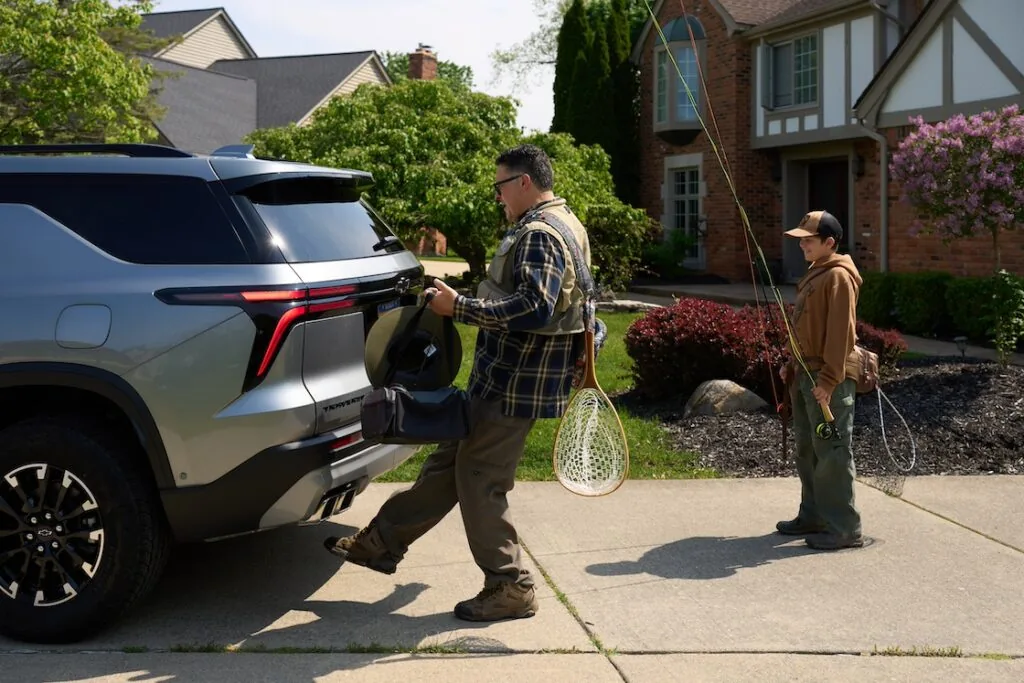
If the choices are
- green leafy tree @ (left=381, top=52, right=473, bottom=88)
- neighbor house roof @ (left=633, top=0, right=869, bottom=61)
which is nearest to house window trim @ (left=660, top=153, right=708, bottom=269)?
neighbor house roof @ (left=633, top=0, right=869, bottom=61)

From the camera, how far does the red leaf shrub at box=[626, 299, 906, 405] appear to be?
31.7 ft

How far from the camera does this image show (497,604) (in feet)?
15.7

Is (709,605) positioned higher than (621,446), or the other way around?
(621,446)

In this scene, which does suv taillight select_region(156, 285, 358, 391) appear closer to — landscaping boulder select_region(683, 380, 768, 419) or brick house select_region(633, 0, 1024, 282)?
landscaping boulder select_region(683, 380, 768, 419)

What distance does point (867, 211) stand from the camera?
2141 centimetres

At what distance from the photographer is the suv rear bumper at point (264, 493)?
4449 mm

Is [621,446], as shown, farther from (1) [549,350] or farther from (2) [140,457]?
(2) [140,457]

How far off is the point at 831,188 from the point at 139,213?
815 inches

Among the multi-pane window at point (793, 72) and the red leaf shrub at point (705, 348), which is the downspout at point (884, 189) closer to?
the multi-pane window at point (793, 72)

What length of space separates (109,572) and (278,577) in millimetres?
1076

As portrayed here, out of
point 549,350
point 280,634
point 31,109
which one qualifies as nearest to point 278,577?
point 280,634

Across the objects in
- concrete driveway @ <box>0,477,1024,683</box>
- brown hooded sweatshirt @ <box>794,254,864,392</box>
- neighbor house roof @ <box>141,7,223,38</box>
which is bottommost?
concrete driveway @ <box>0,477,1024,683</box>

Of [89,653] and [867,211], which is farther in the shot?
[867,211]

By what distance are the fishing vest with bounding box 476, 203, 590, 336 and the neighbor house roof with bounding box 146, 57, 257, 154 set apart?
3130cm
